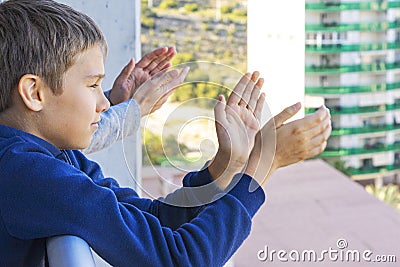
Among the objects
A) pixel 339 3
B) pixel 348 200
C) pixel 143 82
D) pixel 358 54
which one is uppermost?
pixel 143 82

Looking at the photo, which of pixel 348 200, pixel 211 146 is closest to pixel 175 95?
pixel 211 146

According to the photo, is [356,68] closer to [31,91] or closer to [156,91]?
[156,91]

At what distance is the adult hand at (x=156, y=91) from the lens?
0.71m

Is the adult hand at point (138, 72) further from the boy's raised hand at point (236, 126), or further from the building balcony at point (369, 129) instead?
the building balcony at point (369, 129)

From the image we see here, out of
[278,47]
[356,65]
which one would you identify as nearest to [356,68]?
[356,65]

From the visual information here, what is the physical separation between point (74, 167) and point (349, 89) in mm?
3196

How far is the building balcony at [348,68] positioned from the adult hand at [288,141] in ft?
9.73

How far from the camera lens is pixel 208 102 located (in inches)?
22.9

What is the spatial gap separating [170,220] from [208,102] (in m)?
0.11

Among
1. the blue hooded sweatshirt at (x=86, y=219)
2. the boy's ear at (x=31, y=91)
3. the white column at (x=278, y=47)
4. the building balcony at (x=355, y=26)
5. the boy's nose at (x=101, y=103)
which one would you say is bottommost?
the building balcony at (x=355, y=26)

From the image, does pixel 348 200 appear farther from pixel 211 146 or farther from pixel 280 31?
pixel 211 146

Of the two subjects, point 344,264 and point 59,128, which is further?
point 344,264

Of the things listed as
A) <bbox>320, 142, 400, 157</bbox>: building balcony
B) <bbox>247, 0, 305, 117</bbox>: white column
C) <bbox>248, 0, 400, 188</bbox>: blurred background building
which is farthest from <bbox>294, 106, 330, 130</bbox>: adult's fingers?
<bbox>320, 142, 400, 157</bbox>: building balcony

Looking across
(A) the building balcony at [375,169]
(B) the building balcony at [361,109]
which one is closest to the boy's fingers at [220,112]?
(B) the building balcony at [361,109]
